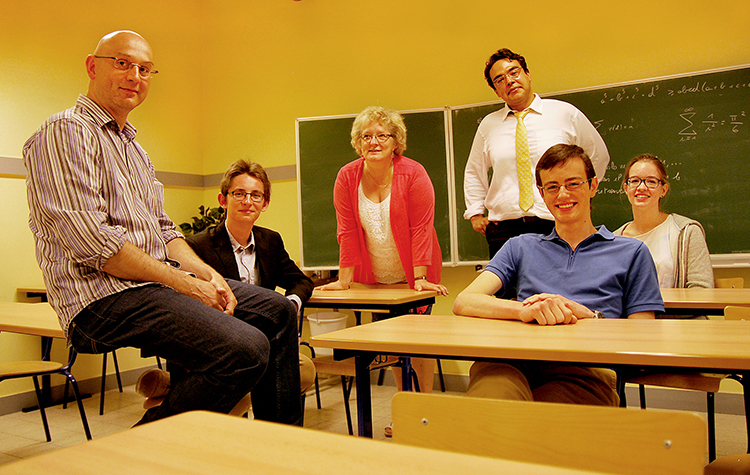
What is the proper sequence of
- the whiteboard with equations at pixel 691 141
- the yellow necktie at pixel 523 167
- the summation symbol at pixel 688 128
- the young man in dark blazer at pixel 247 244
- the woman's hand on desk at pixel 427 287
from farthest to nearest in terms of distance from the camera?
1. the summation symbol at pixel 688 128
2. the whiteboard with equations at pixel 691 141
3. the yellow necktie at pixel 523 167
4. the woman's hand on desk at pixel 427 287
5. the young man in dark blazer at pixel 247 244

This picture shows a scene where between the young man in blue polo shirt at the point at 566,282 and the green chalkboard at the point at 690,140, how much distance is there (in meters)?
1.80

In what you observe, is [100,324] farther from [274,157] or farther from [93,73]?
[274,157]

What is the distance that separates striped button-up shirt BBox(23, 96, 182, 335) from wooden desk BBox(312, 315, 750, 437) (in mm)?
672

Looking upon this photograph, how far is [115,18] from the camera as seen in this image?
4.33 metres

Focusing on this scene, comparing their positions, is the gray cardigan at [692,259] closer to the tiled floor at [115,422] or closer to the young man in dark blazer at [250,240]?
the tiled floor at [115,422]

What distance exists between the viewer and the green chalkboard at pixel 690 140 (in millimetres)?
3160

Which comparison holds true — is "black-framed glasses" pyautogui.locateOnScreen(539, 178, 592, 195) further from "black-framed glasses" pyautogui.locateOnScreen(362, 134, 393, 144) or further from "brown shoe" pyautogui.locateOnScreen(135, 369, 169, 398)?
"brown shoe" pyautogui.locateOnScreen(135, 369, 169, 398)

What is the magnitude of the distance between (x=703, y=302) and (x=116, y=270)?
→ 79.4 inches

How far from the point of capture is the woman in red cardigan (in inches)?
111

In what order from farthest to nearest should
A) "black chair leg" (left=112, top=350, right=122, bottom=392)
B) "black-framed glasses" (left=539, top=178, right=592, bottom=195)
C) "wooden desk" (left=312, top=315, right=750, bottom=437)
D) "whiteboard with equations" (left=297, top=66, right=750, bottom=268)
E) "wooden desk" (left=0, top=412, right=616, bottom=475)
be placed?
"black chair leg" (left=112, top=350, right=122, bottom=392) < "whiteboard with equations" (left=297, top=66, right=750, bottom=268) < "black-framed glasses" (left=539, top=178, right=592, bottom=195) < "wooden desk" (left=312, top=315, right=750, bottom=437) < "wooden desk" (left=0, top=412, right=616, bottom=475)

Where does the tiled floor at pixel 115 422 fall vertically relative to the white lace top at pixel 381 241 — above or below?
below

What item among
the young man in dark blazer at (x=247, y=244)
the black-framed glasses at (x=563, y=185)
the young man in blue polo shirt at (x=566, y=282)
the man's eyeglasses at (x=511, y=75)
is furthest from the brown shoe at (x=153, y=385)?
the man's eyeglasses at (x=511, y=75)

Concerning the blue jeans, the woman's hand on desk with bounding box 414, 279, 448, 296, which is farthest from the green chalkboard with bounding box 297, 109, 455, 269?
the blue jeans

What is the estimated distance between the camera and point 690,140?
10.7ft
